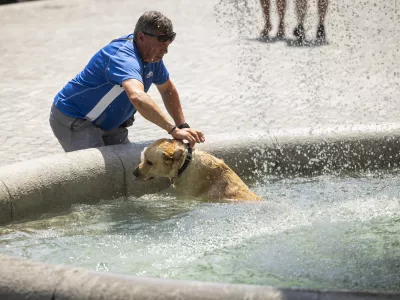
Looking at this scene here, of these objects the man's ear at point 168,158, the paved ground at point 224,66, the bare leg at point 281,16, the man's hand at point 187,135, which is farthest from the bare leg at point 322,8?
the man's ear at point 168,158

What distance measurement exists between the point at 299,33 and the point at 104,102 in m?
8.59

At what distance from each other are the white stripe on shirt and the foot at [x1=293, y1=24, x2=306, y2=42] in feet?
27.1

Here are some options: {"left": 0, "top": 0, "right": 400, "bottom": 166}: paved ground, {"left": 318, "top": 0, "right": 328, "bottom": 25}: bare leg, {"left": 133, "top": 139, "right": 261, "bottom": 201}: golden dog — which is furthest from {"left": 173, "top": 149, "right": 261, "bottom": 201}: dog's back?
{"left": 318, "top": 0, "right": 328, "bottom": 25}: bare leg

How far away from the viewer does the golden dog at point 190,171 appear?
5.59 metres

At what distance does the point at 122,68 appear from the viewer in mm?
5953

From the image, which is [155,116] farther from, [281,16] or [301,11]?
[301,11]

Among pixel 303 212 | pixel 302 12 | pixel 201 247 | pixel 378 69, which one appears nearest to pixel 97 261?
pixel 201 247

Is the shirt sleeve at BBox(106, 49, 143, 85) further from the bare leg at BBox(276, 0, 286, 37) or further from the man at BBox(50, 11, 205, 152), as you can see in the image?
the bare leg at BBox(276, 0, 286, 37)

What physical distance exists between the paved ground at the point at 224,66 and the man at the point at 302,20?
0.56 feet

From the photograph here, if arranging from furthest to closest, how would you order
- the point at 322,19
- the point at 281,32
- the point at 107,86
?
the point at 281,32 → the point at 322,19 → the point at 107,86

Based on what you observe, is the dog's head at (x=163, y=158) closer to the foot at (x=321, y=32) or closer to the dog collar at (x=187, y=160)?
the dog collar at (x=187, y=160)

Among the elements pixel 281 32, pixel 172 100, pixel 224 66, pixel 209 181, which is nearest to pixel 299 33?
pixel 281 32

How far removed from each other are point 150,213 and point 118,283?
243 cm

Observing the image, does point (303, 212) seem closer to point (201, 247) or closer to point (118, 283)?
point (201, 247)
